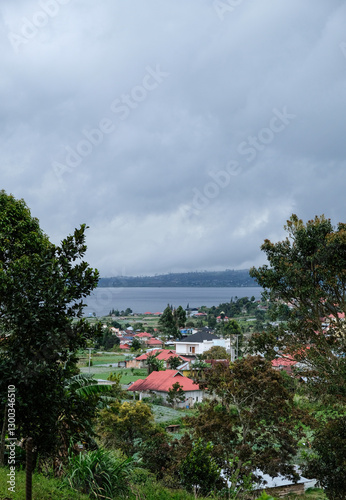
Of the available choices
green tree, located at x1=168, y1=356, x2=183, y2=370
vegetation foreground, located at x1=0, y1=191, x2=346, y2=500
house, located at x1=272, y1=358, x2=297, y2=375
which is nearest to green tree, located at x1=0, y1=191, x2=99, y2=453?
vegetation foreground, located at x1=0, y1=191, x2=346, y2=500

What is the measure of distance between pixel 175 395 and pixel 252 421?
83.2 ft

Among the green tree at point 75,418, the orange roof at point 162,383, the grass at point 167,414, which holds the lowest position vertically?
the grass at point 167,414

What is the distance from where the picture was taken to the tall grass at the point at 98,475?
20.6 ft

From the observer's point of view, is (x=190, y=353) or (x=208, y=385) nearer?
(x=208, y=385)

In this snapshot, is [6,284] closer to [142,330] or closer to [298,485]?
[298,485]

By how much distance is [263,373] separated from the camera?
44.8 ft

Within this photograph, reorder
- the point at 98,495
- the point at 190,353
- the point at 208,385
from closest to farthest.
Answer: the point at 98,495 < the point at 208,385 < the point at 190,353

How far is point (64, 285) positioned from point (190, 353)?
6246cm

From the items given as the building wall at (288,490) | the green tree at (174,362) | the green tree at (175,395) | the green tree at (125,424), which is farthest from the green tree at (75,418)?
the green tree at (174,362)

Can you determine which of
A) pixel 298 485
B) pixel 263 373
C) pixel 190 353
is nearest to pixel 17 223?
pixel 263 373

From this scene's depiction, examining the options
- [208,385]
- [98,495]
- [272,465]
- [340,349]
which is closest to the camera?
[98,495]

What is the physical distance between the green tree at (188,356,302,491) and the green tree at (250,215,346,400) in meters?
1.93

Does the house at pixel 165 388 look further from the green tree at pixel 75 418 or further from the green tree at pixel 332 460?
the green tree at pixel 75 418

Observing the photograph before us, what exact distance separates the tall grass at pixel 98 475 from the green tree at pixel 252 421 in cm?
725
